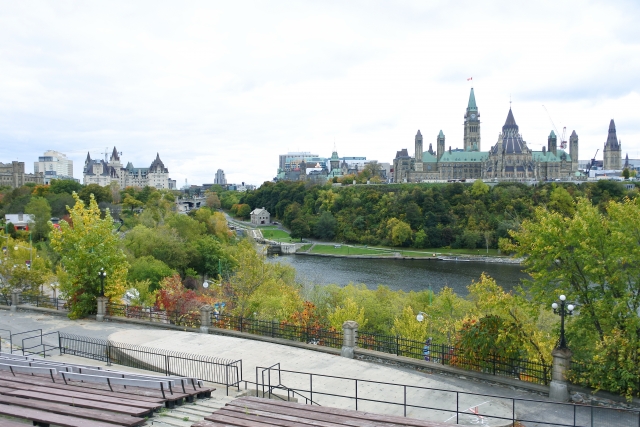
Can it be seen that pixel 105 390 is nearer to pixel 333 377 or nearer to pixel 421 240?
pixel 333 377

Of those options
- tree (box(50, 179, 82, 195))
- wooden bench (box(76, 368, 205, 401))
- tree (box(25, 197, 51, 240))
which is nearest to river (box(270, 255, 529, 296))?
tree (box(25, 197, 51, 240))

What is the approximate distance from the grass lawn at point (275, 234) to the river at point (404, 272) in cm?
2517

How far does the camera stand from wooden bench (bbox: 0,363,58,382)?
A: 12297 millimetres

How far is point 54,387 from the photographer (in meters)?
11.3

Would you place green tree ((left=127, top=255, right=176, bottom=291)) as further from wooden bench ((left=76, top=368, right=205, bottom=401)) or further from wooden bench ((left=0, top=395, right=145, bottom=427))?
wooden bench ((left=0, top=395, right=145, bottom=427))

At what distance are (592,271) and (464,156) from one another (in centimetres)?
15398

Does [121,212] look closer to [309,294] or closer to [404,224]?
[404,224]

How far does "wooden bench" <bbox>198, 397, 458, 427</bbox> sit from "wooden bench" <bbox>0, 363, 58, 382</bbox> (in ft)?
14.7

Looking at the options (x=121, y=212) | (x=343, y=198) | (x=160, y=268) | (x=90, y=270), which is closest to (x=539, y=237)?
(x=90, y=270)

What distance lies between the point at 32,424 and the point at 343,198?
117182 millimetres

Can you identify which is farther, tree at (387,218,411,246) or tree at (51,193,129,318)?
tree at (387,218,411,246)

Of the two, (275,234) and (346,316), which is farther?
(275,234)

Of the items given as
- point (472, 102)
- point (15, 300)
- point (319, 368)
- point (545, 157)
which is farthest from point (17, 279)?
point (472, 102)

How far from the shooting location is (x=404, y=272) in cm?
7150
